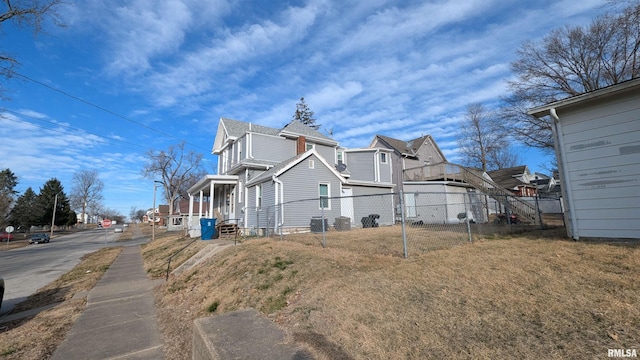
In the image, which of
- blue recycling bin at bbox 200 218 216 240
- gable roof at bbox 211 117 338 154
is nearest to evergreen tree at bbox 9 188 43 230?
gable roof at bbox 211 117 338 154

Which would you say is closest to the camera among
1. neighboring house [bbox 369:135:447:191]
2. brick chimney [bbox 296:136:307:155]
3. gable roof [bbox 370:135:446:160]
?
brick chimney [bbox 296:136:307:155]

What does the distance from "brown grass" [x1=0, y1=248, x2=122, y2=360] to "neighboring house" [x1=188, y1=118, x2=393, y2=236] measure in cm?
667

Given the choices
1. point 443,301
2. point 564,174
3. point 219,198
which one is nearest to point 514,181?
point 564,174

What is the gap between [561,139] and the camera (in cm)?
780

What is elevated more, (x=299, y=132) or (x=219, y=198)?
(x=299, y=132)

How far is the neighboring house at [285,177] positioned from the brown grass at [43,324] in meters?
6.67

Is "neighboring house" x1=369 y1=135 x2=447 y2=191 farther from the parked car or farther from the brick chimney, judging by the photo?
the parked car

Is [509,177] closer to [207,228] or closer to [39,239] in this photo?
[207,228]

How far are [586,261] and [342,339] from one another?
4.83m

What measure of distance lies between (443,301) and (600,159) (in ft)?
22.0

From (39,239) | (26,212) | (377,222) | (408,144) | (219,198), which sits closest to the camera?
(377,222)

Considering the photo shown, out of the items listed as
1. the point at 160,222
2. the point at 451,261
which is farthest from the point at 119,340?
the point at 160,222

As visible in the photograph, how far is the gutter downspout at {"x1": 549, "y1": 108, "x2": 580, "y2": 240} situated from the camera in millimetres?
7438

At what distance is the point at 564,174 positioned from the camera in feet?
25.5
